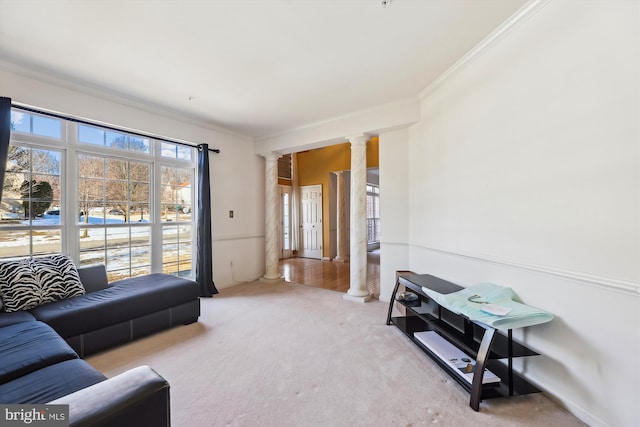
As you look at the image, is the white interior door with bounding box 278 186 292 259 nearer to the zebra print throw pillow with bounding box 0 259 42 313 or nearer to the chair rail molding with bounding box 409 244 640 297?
the zebra print throw pillow with bounding box 0 259 42 313

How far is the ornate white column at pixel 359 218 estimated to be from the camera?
3836mm

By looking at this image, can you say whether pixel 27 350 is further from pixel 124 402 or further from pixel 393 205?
pixel 393 205

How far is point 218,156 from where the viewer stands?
439 cm

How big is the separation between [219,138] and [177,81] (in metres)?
1.60

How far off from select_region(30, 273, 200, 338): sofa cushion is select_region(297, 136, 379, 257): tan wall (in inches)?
178

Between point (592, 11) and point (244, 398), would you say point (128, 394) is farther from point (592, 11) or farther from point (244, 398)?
point (592, 11)

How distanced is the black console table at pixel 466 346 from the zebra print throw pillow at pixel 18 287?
3.31 m

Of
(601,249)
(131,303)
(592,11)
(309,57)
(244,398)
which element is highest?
(309,57)

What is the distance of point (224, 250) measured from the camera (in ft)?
14.7

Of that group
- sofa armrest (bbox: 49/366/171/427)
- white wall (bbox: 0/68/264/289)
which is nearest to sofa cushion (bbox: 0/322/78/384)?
sofa armrest (bbox: 49/366/171/427)

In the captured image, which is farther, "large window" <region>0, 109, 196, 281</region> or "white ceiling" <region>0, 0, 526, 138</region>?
"large window" <region>0, 109, 196, 281</region>

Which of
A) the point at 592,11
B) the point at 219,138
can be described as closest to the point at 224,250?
the point at 219,138

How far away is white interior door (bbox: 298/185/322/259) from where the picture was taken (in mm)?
7359

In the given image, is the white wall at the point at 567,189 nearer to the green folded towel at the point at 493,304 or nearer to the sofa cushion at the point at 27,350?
the green folded towel at the point at 493,304
